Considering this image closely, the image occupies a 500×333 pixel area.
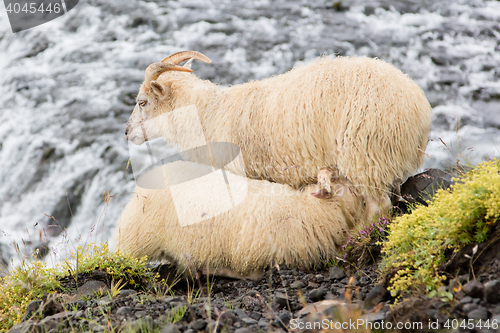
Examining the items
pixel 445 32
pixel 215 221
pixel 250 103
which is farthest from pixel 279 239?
pixel 445 32

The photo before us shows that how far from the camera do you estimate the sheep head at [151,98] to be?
4.40m

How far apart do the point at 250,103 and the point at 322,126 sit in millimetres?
932

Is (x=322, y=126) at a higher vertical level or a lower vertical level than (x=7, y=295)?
higher

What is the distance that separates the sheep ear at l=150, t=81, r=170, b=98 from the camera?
14.4 ft

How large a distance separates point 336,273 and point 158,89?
2.86 meters

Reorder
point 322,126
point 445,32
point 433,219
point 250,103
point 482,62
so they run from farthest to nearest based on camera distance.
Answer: point 445,32 < point 482,62 < point 250,103 < point 322,126 < point 433,219

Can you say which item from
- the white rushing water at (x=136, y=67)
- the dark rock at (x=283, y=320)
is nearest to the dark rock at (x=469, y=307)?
the dark rock at (x=283, y=320)

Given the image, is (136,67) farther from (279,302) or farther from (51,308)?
(279,302)

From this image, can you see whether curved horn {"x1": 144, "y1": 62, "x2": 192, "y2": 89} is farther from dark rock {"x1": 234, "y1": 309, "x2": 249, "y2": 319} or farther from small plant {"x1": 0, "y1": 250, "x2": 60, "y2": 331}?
dark rock {"x1": 234, "y1": 309, "x2": 249, "y2": 319}

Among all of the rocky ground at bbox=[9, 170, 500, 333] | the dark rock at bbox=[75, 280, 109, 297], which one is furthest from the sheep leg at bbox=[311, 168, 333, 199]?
the dark rock at bbox=[75, 280, 109, 297]

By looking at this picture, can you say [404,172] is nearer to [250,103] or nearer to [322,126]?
[322,126]

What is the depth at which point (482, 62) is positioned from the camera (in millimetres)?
6844

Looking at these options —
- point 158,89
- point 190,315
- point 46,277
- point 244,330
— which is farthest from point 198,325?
point 158,89

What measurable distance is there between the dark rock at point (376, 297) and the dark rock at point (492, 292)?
2.41ft
